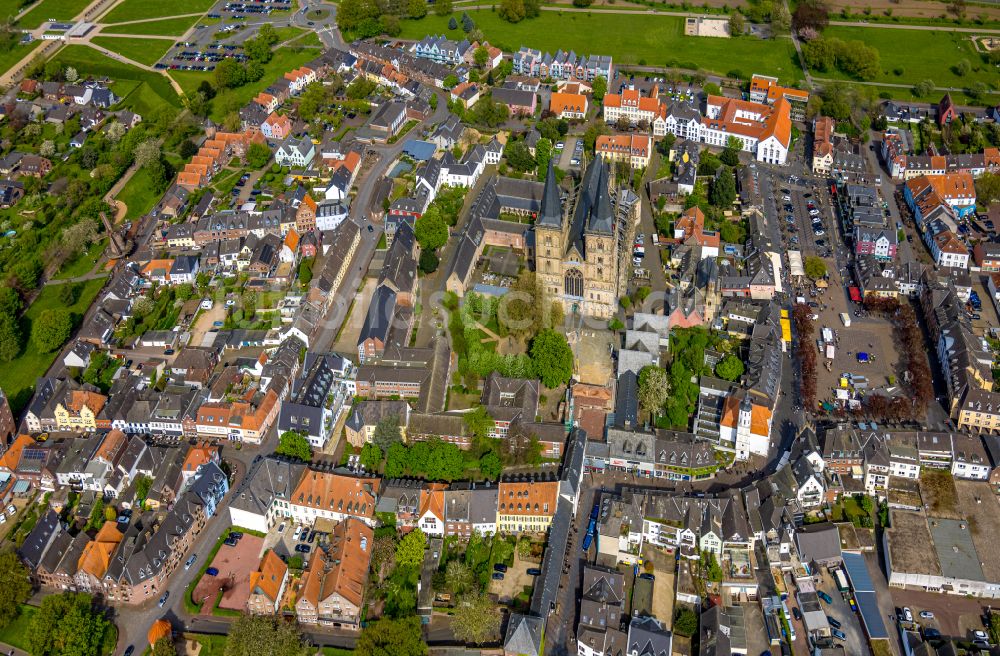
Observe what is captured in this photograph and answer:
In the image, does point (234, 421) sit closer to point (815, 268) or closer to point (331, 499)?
point (331, 499)

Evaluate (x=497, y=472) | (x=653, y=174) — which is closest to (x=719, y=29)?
(x=653, y=174)

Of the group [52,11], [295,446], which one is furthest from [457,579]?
[52,11]

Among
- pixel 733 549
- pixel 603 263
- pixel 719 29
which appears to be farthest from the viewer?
pixel 719 29

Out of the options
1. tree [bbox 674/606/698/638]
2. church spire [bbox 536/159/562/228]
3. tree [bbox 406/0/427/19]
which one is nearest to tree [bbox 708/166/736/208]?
church spire [bbox 536/159/562/228]

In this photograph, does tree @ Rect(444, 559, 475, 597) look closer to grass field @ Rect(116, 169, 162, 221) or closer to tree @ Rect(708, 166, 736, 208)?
tree @ Rect(708, 166, 736, 208)

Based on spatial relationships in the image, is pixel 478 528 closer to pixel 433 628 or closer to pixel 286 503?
pixel 433 628

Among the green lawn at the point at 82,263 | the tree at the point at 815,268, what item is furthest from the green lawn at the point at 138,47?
the tree at the point at 815,268
